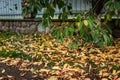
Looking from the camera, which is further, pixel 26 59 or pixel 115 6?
pixel 26 59

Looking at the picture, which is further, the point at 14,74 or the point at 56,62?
the point at 56,62

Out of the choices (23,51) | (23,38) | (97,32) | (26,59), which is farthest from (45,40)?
(97,32)

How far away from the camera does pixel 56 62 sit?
6.35 metres

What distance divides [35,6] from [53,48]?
4318 mm

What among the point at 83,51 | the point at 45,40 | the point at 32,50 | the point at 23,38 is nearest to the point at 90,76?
the point at 83,51

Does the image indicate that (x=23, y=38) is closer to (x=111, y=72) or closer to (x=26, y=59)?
(x=26, y=59)

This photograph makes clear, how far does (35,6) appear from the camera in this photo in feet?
12.0

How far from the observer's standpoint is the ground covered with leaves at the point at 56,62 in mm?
5402

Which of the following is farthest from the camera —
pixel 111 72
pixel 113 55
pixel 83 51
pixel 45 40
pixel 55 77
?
pixel 45 40

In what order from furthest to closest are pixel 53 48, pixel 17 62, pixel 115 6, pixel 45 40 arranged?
1. pixel 45 40
2. pixel 53 48
3. pixel 17 62
4. pixel 115 6

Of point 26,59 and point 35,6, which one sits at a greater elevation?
point 35,6

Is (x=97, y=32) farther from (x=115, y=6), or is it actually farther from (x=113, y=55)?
Answer: (x=113, y=55)

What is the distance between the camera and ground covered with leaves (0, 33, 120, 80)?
5402 mm

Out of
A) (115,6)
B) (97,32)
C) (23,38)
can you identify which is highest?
(115,6)
